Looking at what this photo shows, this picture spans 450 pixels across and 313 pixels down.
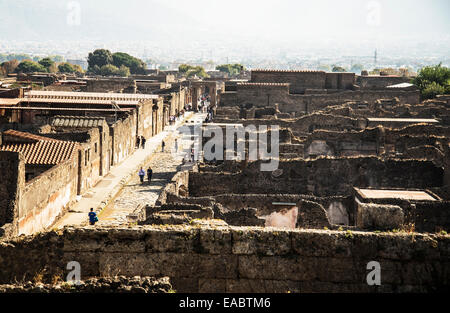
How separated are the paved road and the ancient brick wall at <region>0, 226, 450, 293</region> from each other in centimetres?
1003

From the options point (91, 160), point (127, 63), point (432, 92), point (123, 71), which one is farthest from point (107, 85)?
point (127, 63)

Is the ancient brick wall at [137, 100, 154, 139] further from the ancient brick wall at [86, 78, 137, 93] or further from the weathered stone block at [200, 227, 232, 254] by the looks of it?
the weathered stone block at [200, 227, 232, 254]

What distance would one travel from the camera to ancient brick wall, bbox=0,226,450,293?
22.9 feet

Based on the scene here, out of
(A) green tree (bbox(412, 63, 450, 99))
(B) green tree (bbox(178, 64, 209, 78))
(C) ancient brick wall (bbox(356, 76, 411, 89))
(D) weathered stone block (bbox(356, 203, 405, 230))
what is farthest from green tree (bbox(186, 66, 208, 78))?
(D) weathered stone block (bbox(356, 203, 405, 230))

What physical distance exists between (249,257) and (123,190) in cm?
1934

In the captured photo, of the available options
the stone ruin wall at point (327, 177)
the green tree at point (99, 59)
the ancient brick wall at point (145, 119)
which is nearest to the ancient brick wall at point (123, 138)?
the ancient brick wall at point (145, 119)

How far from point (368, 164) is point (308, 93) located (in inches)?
1105

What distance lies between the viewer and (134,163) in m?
32.0

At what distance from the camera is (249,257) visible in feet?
23.4

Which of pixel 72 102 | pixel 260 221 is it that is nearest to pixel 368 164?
pixel 260 221

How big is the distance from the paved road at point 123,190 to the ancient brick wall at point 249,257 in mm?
10026

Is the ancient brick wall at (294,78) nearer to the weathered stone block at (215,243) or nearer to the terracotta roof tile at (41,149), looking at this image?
the terracotta roof tile at (41,149)

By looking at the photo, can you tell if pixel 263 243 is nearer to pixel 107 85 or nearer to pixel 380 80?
pixel 380 80

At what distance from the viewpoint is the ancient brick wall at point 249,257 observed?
6.98 metres
